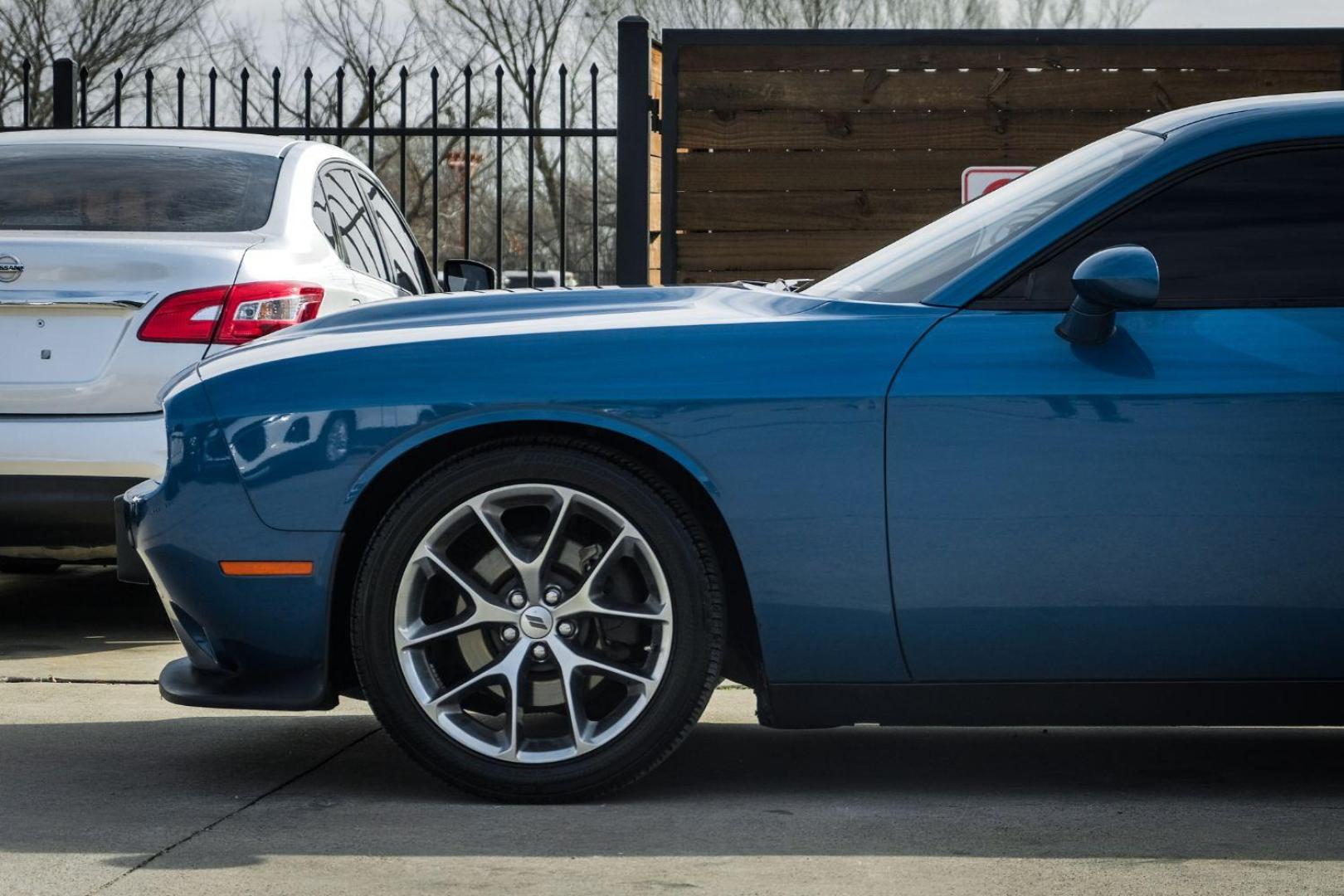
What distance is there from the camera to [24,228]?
604 centimetres

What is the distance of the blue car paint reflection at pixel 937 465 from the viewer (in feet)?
12.3

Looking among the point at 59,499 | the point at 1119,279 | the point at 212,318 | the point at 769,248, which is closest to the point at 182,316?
the point at 212,318

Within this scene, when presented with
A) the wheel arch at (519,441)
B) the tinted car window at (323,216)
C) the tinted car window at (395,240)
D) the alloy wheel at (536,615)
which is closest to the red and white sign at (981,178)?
the tinted car window at (395,240)

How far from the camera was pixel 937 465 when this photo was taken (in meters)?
3.78

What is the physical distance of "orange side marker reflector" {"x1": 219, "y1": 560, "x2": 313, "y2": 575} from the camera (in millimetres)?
3922

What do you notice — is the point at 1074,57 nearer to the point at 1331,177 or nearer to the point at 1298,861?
the point at 1331,177

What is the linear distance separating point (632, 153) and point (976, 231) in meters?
5.24

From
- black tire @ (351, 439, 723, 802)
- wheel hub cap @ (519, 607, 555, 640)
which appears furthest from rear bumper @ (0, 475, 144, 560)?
wheel hub cap @ (519, 607, 555, 640)

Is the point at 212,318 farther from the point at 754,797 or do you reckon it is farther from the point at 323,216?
the point at 754,797

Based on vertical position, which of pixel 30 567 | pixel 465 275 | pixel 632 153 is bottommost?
→ pixel 30 567

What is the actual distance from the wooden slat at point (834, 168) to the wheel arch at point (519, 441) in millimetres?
5628

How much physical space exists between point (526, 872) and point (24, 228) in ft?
11.7

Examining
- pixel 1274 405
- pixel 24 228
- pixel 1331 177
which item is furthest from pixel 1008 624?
pixel 24 228

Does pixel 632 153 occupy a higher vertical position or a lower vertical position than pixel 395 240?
higher
